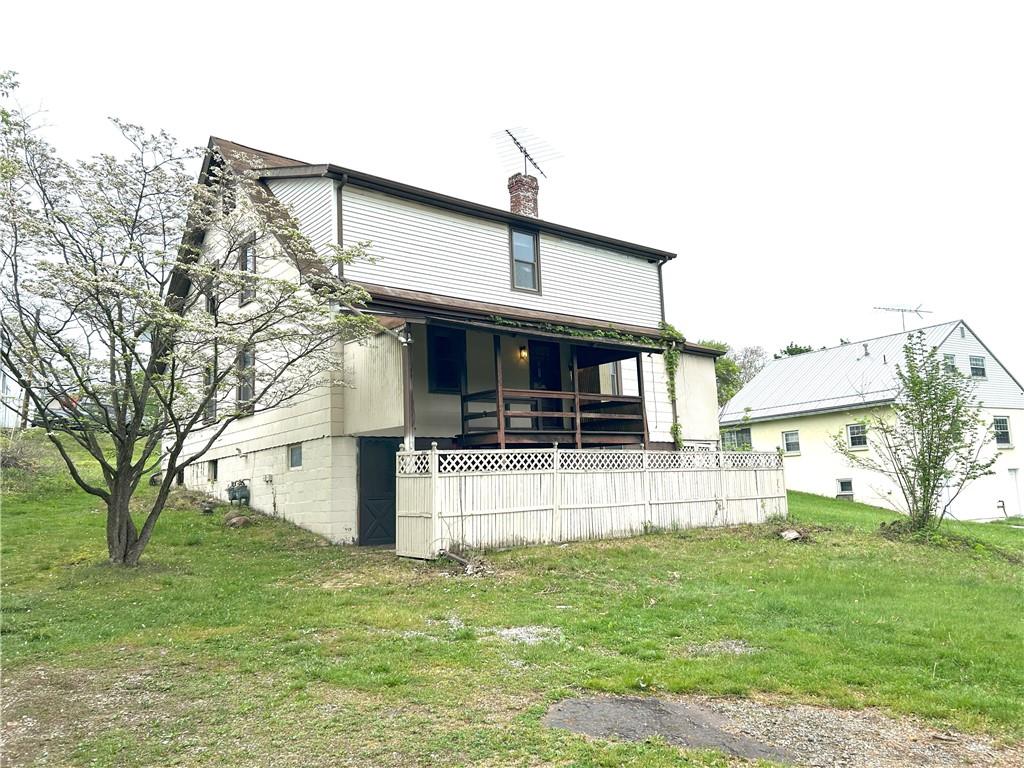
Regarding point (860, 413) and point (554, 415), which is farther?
point (860, 413)

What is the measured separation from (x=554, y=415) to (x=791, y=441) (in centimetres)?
1874

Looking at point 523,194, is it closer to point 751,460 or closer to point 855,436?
point 751,460

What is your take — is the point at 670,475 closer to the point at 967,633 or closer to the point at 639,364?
the point at 639,364

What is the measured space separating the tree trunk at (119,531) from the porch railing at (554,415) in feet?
20.5

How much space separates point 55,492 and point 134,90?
→ 10.2m

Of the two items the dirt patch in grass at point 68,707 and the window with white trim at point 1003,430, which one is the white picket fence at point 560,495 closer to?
the dirt patch in grass at point 68,707

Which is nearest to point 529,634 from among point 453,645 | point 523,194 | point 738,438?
point 453,645

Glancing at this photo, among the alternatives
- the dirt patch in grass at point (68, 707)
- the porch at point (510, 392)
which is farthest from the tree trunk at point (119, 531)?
the dirt patch in grass at point (68, 707)

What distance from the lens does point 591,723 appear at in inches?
180

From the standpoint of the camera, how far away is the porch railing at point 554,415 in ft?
45.7

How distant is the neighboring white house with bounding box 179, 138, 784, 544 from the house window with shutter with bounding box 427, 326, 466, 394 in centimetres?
3

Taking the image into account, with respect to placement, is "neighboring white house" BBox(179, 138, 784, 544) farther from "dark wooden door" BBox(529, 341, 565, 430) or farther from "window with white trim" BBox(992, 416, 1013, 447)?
"window with white trim" BBox(992, 416, 1013, 447)

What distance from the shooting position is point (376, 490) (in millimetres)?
14594

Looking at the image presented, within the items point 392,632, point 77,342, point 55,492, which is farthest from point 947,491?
point 55,492
